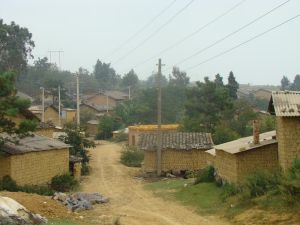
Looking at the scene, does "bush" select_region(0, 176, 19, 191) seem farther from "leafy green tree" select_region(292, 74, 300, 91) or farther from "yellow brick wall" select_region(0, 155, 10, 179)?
"leafy green tree" select_region(292, 74, 300, 91)

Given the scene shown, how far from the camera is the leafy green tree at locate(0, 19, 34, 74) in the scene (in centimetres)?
7506

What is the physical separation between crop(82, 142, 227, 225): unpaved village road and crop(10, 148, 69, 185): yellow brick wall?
2.12 meters

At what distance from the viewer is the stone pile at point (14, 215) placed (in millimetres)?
15352

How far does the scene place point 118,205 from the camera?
25062 millimetres

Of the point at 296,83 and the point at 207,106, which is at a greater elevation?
the point at 296,83

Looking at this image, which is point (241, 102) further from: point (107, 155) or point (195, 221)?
point (195, 221)

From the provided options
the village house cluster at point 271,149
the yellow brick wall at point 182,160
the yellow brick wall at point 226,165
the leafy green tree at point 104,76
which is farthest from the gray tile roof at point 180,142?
the leafy green tree at point 104,76

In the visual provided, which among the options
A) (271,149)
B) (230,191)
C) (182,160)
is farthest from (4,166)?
(182,160)

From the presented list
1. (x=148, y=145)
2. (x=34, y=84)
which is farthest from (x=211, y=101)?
(x=34, y=84)

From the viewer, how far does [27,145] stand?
29812 millimetres

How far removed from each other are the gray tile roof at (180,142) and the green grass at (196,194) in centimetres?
573

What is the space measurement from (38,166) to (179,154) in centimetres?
1177

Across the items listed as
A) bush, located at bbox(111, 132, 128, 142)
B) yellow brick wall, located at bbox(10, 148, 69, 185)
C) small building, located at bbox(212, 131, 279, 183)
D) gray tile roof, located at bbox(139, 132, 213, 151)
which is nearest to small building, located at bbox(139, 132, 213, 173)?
gray tile roof, located at bbox(139, 132, 213, 151)

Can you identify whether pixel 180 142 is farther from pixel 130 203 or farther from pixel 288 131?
pixel 288 131
